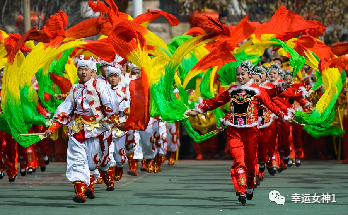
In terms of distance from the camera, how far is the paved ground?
45.5 ft

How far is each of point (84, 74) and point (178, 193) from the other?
7.59 ft

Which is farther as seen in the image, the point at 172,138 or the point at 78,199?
the point at 172,138

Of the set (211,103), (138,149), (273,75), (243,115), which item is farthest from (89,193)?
(273,75)

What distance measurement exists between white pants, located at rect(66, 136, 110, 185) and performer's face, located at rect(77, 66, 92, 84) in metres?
0.82

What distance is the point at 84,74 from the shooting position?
1509cm

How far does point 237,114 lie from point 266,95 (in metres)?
0.47

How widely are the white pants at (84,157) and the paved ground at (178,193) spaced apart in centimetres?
40

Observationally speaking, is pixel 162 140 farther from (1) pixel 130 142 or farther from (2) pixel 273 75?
(2) pixel 273 75

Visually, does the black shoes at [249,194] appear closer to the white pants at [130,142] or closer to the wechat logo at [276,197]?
the wechat logo at [276,197]

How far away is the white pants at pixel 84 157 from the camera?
14562 mm

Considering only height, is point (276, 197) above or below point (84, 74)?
below

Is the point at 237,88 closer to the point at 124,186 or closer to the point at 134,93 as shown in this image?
the point at 134,93

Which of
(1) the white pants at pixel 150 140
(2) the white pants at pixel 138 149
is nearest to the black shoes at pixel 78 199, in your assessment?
(2) the white pants at pixel 138 149

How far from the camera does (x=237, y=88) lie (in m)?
14.8
